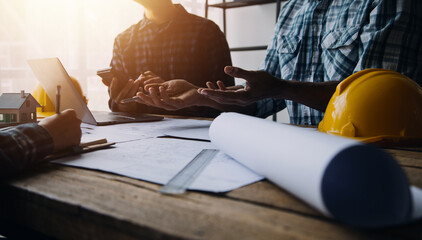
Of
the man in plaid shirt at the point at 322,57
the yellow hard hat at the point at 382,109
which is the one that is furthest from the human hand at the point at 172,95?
the yellow hard hat at the point at 382,109

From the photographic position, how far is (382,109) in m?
0.63

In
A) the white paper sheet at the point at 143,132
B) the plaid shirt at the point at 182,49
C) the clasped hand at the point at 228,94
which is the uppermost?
the plaid shirt at the point at 182,49

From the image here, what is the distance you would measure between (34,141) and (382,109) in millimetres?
643

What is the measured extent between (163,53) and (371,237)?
6.61 feet

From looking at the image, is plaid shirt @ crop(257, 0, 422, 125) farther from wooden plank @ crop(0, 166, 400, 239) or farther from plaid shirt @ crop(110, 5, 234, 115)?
wooden plank @ crop(0, 166, 400, 239)

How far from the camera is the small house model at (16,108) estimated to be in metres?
0.96

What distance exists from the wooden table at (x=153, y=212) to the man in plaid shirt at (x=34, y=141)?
1.2 inches

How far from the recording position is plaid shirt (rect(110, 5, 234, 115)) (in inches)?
83.3

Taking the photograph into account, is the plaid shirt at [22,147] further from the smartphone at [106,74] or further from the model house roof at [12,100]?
the smartphone at [106,74]

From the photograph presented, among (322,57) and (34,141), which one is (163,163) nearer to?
(34,141)

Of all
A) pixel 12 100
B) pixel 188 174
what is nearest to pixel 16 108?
pixel 12 100

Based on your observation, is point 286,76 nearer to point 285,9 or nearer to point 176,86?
point 285,9

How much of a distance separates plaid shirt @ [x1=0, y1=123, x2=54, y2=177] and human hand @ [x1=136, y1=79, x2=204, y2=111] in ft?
1.69

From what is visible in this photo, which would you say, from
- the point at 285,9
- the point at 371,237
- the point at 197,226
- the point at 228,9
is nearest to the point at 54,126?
the point at 197,226
